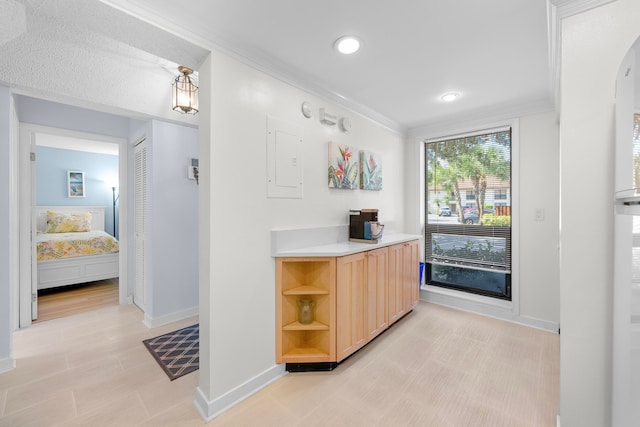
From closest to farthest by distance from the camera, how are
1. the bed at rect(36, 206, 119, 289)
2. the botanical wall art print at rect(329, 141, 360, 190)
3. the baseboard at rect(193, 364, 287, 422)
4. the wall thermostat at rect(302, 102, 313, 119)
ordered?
the baseboard at rect(193, 364, 287, 422) < the wall thermostat at rect(302, 102, 313, 119) < the botanical wall art print at rect(329, 141, 360, 190) < the bed at rect(36, 206, 119, 289)

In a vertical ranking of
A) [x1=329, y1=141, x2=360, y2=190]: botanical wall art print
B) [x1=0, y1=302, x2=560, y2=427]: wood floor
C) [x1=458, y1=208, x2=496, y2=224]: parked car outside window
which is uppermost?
[x1=329, y1=141, x2=360, y2=190]: botanical wall art print

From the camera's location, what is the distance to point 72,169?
5.93 meters

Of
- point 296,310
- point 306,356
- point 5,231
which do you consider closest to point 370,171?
point 296,310

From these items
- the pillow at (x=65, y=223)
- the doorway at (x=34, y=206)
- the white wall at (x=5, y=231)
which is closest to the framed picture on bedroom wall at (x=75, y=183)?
the doorway at (x=34, y=206)

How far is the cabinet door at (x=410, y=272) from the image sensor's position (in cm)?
299

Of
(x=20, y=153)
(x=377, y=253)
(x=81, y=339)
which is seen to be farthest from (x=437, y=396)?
(x=20, y=153)

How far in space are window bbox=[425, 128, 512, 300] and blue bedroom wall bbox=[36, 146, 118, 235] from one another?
23.2 feet

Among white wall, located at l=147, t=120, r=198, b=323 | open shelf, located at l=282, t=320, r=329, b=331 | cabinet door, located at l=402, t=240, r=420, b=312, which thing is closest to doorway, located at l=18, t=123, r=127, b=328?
white wall, located at l=147, t=120, r=198, b=323

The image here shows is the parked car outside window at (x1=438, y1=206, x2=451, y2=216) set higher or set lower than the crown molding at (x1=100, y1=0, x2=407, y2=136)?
lower

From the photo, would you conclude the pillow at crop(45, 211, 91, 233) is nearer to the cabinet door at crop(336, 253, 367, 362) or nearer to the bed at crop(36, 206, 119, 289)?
the bed at crop(36, 206, 119, 289)

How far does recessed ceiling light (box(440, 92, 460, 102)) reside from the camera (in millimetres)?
2674

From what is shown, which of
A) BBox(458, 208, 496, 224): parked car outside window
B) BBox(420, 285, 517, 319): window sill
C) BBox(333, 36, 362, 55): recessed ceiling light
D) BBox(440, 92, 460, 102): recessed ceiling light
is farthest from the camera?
BBox(458, 208, 496, 224): parked car outside window

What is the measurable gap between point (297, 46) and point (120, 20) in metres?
1.02

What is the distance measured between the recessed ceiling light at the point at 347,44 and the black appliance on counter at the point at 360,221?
138 centimetres
